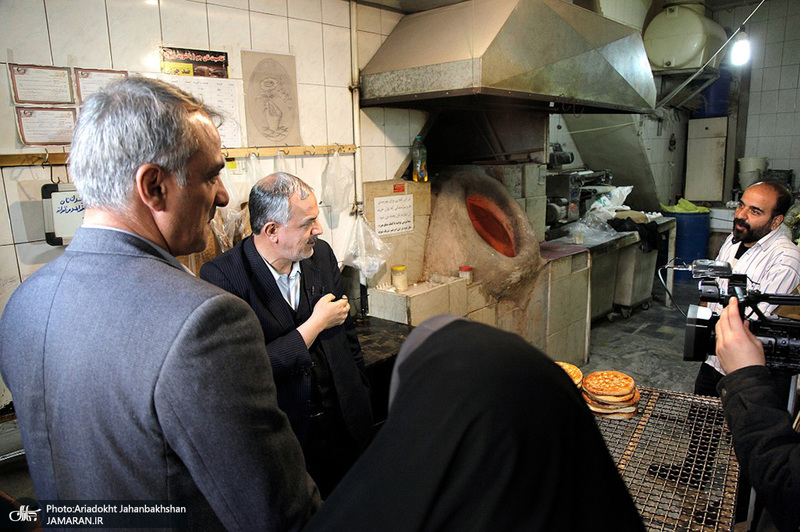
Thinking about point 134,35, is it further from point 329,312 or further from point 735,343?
point 735,343

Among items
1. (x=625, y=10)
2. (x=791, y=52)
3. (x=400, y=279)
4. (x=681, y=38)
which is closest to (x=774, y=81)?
(x=791, y=52)

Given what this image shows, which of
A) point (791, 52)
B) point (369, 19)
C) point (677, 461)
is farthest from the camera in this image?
point (791, 52)

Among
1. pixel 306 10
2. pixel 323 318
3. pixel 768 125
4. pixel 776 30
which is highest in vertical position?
pixel 776 30

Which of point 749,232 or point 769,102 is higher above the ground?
point 769,102

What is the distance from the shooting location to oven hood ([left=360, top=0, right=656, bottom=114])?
2820 millimetres

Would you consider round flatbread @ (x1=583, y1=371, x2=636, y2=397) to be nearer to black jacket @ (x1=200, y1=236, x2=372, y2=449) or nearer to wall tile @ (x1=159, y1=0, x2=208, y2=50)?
black jacket @ (x1=200, y1=236, x2=372, y2=449)

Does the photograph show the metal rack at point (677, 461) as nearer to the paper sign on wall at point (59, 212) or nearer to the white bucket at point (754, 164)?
the paper sign on wall at point (59, 212)

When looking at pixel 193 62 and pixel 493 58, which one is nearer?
pixel 193 62

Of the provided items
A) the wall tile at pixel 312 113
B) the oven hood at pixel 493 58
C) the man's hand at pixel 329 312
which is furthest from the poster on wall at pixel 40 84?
the oven hood at pixel 493 58

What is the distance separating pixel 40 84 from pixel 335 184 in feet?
5.01

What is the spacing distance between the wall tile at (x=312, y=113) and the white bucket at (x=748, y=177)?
307 inches

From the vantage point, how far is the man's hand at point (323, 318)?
2.01 metres

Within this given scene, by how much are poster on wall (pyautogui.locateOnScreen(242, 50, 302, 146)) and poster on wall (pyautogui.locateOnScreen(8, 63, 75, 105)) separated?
32.9 inches

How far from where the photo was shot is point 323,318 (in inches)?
80.5
